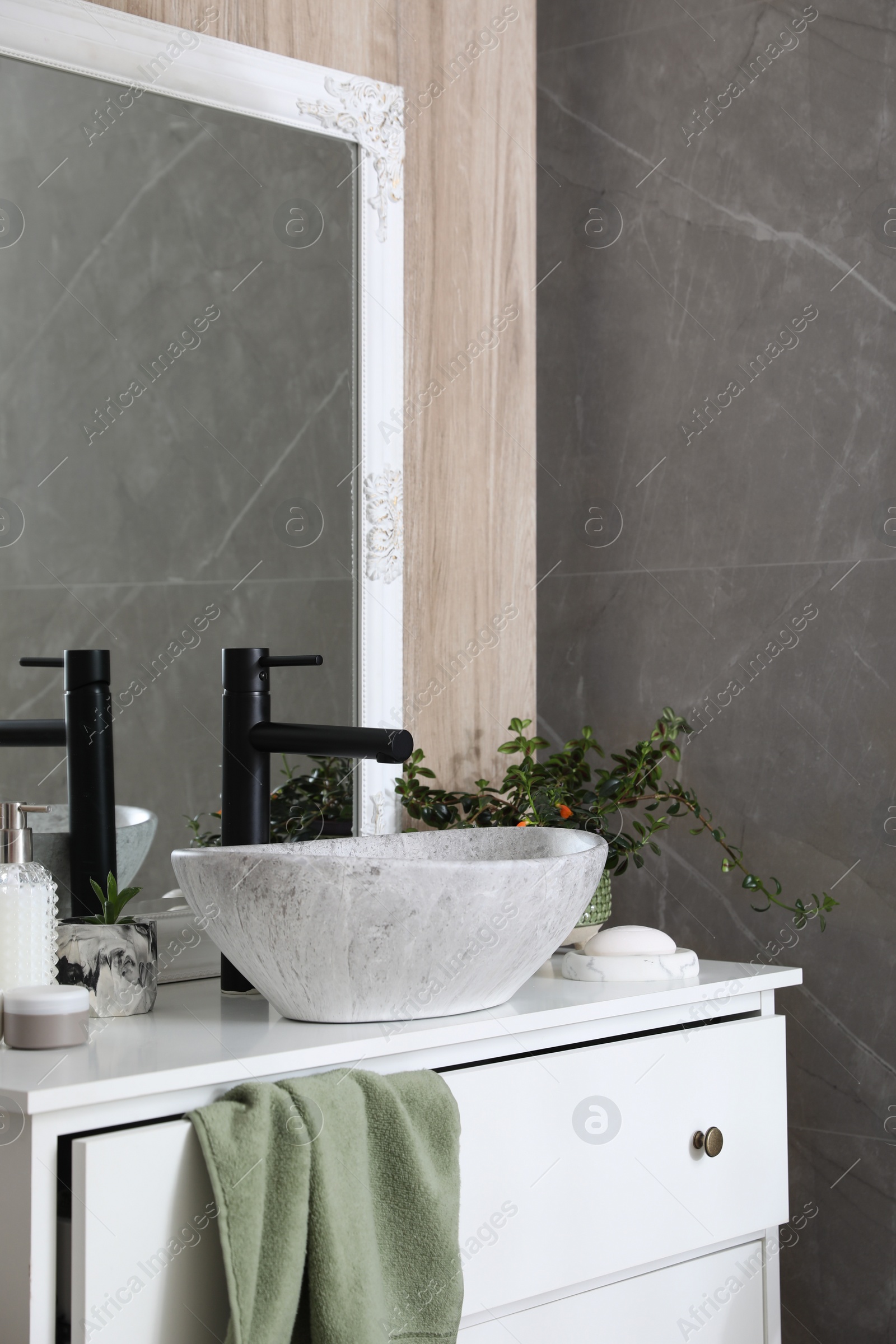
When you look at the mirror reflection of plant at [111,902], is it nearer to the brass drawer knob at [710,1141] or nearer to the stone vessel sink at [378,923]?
the stone vessel sink at [378,923]

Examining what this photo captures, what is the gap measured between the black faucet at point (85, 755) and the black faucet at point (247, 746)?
0.12m

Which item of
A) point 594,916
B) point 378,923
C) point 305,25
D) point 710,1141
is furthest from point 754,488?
point 378,923

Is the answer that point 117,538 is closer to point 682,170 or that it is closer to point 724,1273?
point 724,1273

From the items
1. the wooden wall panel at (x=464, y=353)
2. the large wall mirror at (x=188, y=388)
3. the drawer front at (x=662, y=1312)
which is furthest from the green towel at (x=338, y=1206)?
the wooden wall panel at (x=464, y=353)

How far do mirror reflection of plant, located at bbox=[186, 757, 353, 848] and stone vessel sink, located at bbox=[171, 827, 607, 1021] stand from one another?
0.31 metres

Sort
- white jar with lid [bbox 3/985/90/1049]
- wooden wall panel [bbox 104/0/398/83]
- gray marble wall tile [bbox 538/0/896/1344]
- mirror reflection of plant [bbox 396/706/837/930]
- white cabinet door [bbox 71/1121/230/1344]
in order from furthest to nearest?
gray marble wall tile [bbox 538/0/896/1344]
mirror reflection of plant [bbox 396/706/837/930]
wooden wall panel [bbox 104/0/398/83]
white jar with lid [bbox 3/985/90/1049]
white cabinet door [bbox 71/1121/230/1344]

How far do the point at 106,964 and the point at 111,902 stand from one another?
0.07 metres

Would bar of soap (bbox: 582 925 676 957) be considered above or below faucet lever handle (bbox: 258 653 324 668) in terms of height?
below

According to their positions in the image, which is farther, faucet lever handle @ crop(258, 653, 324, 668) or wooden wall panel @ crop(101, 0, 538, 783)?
wooden wall panel @ crop(101, 0, 538, 783)

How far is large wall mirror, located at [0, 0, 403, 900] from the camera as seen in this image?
1.28m

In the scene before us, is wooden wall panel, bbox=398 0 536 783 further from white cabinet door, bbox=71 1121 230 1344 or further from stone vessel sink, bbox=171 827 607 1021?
white cabinet door, bbox=71 1121 230 1344

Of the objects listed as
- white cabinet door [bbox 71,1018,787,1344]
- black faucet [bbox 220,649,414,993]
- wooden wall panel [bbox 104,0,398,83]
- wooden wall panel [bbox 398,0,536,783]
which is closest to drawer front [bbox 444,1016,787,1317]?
white cabinet door [bbox 71,1018,787,1344]

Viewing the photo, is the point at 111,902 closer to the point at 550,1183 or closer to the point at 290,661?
the point at 290,661

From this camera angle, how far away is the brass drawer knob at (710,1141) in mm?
1261
